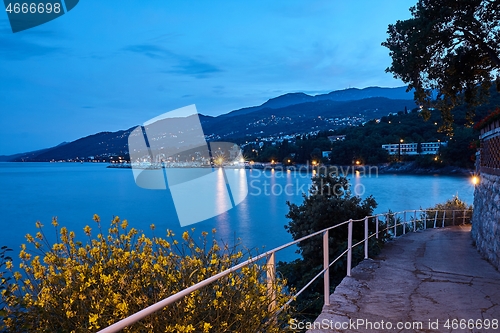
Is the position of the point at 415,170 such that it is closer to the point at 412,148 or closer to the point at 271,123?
the point at 412,148

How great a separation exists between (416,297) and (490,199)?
3880 millimetres

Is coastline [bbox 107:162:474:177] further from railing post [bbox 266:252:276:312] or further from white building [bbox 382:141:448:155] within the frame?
railing post [bbox 266:252:276:312]

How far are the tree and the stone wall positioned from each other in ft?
3.99

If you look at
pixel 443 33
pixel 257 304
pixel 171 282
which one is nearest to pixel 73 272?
pixel 171 282

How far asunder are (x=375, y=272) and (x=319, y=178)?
5004 millimetres

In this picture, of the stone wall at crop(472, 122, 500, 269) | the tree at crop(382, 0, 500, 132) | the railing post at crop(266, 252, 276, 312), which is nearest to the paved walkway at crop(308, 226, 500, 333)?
the stone wall at crop(472, 122, 500, 269)

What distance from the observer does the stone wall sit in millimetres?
6094

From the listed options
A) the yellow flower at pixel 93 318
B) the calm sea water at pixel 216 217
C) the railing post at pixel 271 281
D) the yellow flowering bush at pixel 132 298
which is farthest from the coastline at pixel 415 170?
the yellow flower at pixel 93 318

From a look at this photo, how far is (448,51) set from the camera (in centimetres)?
800

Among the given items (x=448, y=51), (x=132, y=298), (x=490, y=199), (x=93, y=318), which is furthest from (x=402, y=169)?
(x=93, y=318)

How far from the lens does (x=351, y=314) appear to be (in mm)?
3424

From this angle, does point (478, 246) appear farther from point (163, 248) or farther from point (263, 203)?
point (263, 203)

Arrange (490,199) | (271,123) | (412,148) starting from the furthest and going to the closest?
1. (271,123)
2. (412,148)
3. (490,199)

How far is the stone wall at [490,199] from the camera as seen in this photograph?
6.09 meters
